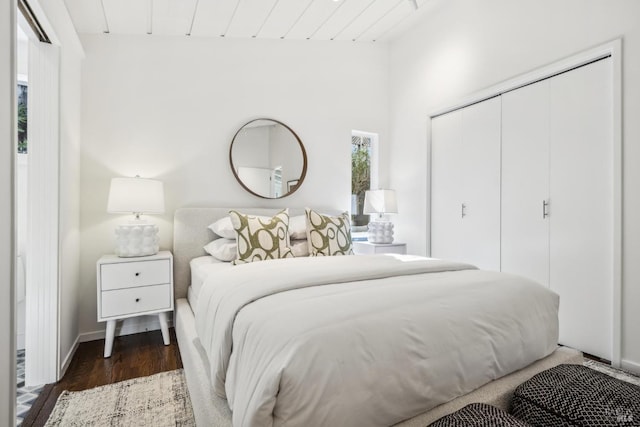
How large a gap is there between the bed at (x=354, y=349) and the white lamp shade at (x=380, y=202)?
1.88 m

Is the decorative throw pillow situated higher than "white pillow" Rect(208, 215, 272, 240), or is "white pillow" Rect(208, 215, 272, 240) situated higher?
"white pillow" Rect(208, 215, 272, 240)

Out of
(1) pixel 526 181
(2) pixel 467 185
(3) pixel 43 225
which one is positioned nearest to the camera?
(3) pixel 43 225

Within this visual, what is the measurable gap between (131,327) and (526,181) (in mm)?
3425

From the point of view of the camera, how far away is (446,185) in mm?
3555

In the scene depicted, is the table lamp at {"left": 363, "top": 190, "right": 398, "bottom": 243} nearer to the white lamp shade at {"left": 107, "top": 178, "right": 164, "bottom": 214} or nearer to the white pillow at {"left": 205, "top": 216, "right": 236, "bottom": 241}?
the white pillow at {"left": 205, "top": 216, "right": 236, "bottom": 241}

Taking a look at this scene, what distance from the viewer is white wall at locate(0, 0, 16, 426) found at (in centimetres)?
132

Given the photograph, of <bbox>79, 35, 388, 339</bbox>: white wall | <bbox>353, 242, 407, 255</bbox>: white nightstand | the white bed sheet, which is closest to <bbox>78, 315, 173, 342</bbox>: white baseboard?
<bbox>79, 35, 388, 339</bbox>: white wall

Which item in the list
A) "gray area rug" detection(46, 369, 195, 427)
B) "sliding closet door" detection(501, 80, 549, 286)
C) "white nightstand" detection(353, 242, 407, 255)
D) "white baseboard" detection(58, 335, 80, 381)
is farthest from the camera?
"white nightstand" detection(353, 242, 407, 255)

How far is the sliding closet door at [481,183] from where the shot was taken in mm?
3049

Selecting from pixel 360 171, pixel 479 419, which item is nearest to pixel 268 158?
pixel 360 171

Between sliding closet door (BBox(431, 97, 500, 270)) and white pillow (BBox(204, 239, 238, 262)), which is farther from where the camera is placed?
sliding closet door (BBox(431, 97, 500, 270))

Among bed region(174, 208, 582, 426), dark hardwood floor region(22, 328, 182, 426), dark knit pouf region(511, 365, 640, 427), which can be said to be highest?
bed region(174, 208, 582, 426)

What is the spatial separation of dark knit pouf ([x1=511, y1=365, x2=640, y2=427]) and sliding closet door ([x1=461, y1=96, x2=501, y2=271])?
177 centimetres

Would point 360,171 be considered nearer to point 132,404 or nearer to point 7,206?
point 132,404
